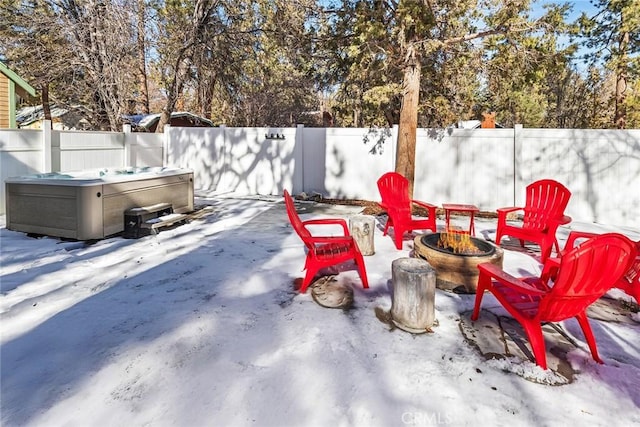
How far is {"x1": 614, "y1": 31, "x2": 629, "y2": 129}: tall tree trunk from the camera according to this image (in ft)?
31.7

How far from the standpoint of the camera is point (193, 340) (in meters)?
2.60

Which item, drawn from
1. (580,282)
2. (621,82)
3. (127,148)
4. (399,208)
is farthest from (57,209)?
(621,82)

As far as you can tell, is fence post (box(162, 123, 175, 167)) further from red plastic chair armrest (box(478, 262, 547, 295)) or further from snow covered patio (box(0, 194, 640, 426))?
red plastic chair armrest (box(478, 262, 547, 295))

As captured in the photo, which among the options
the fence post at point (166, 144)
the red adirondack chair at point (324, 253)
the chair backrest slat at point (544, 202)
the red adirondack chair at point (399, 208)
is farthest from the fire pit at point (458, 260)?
the fence post at point (166, 144)

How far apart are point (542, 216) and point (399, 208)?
176cm

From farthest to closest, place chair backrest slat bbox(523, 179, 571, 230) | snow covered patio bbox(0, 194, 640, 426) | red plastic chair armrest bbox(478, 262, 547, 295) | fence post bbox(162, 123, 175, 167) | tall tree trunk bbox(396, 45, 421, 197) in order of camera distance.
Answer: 1. fence post bbox(162, 123, 175, 167)
2. tall tree trunk bbox(396, 45, 421, 197)
3. chair backrest slat bbox(523, 179, 571, 230)
4. red plastic chair armrest bbox(478, 262, 547, 295)
5. snow covered patio bbox(0, 194, 640, 426)

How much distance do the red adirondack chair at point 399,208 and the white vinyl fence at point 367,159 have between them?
2.83 m

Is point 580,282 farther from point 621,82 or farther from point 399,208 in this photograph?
point 621,82

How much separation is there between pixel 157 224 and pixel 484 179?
19.6 feet

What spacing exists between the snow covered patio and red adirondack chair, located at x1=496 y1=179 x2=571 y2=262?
619 millimetres

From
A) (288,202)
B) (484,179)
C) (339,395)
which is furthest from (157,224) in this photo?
(484,179)

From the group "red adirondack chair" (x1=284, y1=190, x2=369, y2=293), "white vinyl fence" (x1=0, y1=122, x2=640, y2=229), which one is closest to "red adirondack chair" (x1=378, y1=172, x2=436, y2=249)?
"red adirondack chair" (x1=284, y1=190, x2=369, y2=293)

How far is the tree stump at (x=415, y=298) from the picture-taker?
9.02 feet

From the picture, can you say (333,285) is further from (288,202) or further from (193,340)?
(193,340)
